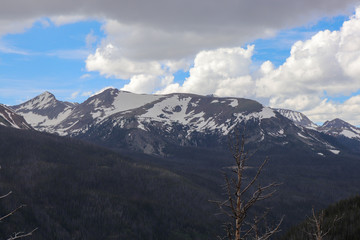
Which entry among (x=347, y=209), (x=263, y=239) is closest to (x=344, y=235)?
(x=347, y=209)

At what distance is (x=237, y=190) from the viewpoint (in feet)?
45.7

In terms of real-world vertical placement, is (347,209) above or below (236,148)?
below

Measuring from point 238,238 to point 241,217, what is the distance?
800 millimetres

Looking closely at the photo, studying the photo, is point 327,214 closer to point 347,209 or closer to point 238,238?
point 347,209

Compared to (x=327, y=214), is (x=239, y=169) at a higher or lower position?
higher

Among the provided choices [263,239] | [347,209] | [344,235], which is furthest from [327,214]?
[263,239]

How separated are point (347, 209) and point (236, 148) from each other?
70.3 meters

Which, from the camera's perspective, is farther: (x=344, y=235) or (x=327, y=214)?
(x=327, y=214)

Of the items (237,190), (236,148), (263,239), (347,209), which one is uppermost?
(236,148)

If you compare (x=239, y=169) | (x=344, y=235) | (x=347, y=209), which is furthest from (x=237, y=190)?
(x=347, y=209)

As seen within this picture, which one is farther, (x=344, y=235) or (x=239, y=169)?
(x=344, y=235)

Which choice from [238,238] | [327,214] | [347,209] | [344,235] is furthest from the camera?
[327,214]

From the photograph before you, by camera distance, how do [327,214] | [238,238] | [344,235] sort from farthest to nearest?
[327,214] → [344,235] → [238,238]

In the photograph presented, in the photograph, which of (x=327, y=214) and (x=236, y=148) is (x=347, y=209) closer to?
(x=327, y=214)
